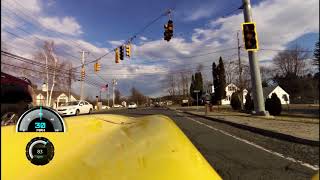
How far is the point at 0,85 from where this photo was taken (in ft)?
3.80

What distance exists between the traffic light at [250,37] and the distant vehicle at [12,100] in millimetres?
17134

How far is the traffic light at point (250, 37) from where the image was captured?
58.2ft

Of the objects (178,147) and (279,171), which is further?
(279,171)

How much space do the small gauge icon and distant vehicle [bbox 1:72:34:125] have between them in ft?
0.51

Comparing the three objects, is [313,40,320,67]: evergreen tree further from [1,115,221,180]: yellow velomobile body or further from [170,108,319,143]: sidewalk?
[1,115,221,180]: yellow velomobile body

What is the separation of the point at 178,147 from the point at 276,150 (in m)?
7.78

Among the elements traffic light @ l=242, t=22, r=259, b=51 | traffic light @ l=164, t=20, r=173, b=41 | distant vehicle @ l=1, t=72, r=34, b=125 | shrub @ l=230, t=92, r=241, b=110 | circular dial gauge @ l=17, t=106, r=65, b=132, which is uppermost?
traffic light @ l=164, t=20, r=173, b=41

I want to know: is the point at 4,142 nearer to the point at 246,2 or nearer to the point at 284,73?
the point at 246,2

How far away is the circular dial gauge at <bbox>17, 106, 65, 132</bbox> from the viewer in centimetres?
120

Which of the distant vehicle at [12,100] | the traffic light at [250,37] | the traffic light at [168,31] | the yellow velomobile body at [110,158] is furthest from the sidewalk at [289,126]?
the distant vehicle at [12,100]

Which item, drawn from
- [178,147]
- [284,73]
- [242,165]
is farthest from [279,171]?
[284,73]

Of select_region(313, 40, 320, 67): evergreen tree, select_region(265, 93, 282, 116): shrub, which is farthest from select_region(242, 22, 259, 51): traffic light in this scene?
select_region(313, 40, 320, 67): evergreen tree

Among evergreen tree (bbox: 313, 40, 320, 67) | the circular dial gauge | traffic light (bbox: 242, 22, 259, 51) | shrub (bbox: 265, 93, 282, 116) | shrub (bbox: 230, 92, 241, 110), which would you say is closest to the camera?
the circular dial gauge

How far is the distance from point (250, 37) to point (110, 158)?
17.5 metres
